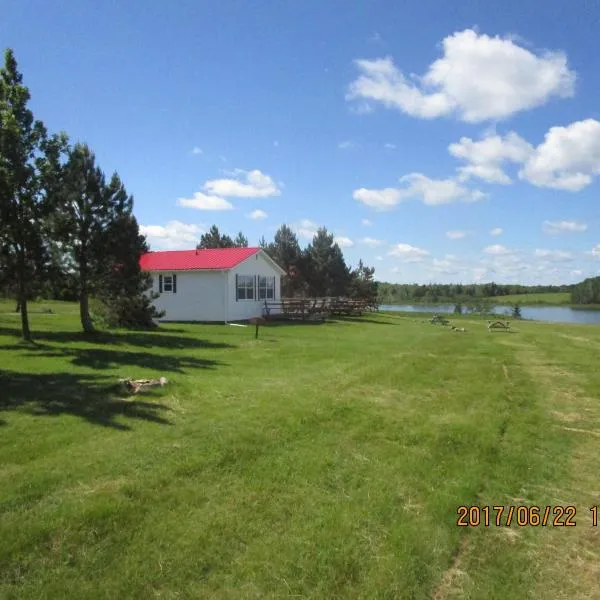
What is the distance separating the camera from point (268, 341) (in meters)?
17.5

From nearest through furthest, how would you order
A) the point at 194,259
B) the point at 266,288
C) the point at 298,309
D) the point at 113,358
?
1. the point at 113,358
2. the point at 194,259
3. the point at 298,309
4. the point at 266,288

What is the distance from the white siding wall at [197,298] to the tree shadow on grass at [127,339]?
8.00 m

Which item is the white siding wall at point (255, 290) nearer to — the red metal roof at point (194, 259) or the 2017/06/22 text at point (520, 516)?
the red metal roof at point (194, 259)

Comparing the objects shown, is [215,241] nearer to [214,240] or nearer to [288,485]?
[214,240]

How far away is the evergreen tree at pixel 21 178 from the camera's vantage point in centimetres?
1432

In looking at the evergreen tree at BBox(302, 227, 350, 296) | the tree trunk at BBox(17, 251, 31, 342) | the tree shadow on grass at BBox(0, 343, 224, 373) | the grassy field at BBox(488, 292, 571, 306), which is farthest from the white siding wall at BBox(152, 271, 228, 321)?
the grassy field at BBox(488, 292, 571, 306)

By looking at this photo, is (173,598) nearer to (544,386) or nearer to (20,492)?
(20,492)

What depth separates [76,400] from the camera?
7.59 metres

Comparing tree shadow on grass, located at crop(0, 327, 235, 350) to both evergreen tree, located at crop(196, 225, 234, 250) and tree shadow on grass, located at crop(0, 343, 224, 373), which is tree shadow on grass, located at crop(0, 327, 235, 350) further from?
evergreen tree, located at crop(196, 225, 234, 250)

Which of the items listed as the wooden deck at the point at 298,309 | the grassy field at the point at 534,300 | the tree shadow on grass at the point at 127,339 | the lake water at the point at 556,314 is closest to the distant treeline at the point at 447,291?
the grassy field at the point at 534,300

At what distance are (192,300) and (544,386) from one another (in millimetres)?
20413

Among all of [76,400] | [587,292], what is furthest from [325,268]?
[587,292]

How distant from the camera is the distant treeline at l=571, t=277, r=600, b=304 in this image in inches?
2874

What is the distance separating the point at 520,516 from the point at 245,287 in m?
24.9
